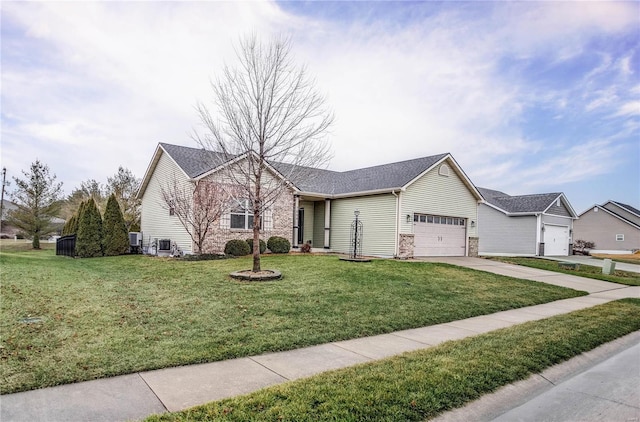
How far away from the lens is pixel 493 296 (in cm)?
968

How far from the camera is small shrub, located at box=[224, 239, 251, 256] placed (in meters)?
15.8

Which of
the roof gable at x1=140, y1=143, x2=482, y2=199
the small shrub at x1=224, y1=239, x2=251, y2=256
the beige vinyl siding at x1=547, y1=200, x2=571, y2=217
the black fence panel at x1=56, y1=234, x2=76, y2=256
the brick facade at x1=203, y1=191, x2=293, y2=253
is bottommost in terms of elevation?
the black fence panel at x1=56, y1=234, x2=76, y2=256

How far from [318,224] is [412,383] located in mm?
17466

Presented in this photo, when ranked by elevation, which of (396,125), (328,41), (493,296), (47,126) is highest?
(328,41)

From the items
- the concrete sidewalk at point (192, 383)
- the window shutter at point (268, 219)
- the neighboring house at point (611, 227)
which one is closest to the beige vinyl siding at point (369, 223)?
the window shutter at point (268, 219)

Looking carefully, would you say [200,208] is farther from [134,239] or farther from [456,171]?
[456,171]

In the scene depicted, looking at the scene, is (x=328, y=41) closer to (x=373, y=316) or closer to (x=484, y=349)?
(x=373, y=316)

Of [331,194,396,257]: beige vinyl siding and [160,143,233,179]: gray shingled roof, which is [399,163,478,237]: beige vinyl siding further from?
[160,143,233,179]: gray shingled roof

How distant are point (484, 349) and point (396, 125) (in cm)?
1506

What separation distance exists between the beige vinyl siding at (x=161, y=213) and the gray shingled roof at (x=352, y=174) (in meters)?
0.52

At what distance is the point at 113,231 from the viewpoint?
709 inches

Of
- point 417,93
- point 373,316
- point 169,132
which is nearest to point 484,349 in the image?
point 373,316

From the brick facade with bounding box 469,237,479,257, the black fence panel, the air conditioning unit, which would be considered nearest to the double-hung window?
the air conditioning unit

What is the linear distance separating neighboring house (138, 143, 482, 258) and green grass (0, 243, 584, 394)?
471 cm
